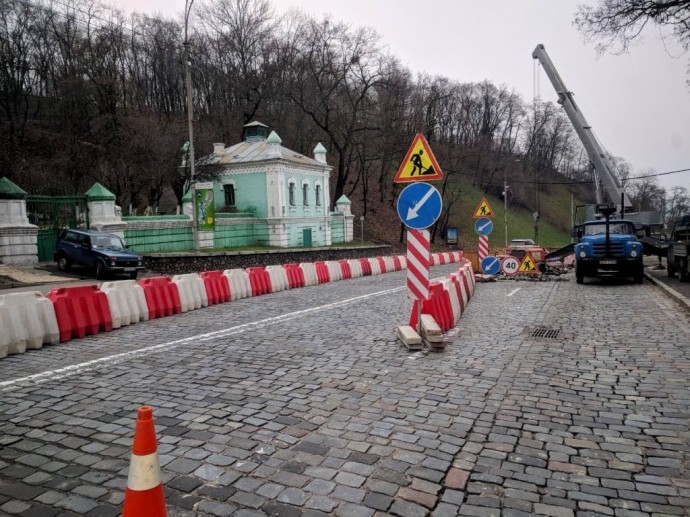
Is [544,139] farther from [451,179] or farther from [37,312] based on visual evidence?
[37,312]

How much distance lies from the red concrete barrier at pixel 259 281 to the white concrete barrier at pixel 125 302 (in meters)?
4.45

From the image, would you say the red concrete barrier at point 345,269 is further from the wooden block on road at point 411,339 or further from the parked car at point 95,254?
the wooden block on road at point 411,339

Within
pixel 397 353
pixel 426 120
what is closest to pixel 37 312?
pixel 397 353

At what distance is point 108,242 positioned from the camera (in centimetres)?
2008

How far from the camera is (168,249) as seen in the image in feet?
83.4

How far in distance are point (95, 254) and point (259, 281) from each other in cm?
839

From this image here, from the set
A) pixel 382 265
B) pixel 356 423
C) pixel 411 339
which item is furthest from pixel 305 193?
pixel 356 423

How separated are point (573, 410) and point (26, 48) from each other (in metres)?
45.7

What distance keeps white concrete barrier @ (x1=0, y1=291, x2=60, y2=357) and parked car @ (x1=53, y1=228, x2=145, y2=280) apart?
11835 mm

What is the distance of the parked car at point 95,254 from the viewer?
63.2ft

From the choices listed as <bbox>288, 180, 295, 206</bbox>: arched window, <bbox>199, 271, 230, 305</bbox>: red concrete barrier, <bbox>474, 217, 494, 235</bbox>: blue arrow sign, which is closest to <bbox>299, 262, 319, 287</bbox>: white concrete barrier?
<bbox>199, 271, 230, 305</bbox>: red concrete barrier

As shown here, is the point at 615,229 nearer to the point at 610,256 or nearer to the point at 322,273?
the point at 610,256

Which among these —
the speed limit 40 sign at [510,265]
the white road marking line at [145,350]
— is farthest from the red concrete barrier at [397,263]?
the white road marking line at [145,350]

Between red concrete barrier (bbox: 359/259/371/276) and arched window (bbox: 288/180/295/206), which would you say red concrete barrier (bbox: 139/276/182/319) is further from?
arched window (bbox: 288/180/295/206)
